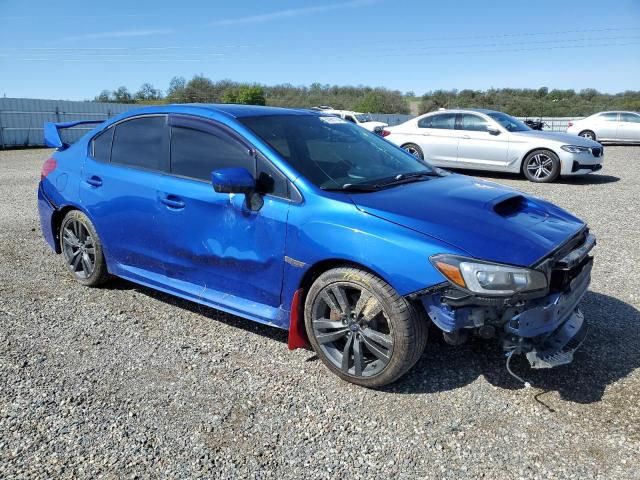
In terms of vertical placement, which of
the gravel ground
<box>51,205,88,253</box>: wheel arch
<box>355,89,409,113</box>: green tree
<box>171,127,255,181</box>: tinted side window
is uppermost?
<box>355,89,409,113</box>: green tree

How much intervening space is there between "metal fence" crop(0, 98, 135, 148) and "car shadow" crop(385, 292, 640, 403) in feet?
70.5

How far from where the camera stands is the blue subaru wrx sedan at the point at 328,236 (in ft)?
9.52

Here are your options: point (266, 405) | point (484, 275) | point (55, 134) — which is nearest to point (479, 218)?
point (484, 275)

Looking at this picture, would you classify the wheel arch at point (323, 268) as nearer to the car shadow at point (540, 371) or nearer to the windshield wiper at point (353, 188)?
the windshield wiper at point (353, 188)

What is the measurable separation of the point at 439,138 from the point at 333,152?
30.2ft

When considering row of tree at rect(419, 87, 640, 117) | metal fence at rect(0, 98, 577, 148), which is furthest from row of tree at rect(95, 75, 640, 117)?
metal fence at rect(0, 98, 577, 148)

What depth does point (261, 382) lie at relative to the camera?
3.31 metres

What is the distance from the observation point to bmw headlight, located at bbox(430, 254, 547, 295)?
9.19 feet

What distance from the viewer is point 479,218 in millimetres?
3178

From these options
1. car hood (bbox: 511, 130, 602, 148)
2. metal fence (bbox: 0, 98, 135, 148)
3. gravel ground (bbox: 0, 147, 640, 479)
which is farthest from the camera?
metal fence (bbox: 0, 98, 135, 148)

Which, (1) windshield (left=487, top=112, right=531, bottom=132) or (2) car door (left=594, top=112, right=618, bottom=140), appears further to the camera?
(2) car door (left=594, top=112, right=618, bottom=140)

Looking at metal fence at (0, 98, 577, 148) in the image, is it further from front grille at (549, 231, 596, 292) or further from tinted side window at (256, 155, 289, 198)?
front grille at (549, 231, 596, 292)

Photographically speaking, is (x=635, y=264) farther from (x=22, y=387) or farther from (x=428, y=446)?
(x=22, y=387)

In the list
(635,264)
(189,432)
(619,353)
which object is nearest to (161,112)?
(189,432)
